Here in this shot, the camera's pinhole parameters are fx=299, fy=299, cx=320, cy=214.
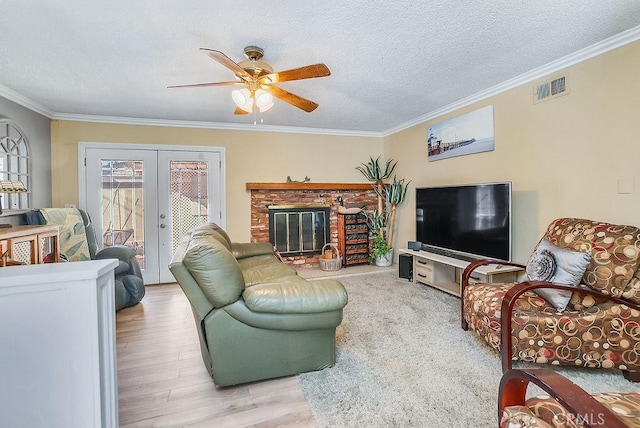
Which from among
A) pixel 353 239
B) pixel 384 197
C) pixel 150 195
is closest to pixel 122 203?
pixel 150 195

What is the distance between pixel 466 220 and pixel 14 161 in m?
5.13

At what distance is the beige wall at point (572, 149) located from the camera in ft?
7.77

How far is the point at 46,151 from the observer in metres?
3.90

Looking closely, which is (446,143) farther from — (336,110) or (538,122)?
(336,110)

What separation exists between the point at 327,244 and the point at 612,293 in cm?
362

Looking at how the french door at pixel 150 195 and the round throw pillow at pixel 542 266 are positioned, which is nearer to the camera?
the round throw pillow at pixel 542 266

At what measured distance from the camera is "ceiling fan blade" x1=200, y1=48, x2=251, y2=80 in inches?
74.3

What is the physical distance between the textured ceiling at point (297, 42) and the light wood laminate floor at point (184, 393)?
244cm

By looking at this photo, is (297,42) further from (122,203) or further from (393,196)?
(122,203)

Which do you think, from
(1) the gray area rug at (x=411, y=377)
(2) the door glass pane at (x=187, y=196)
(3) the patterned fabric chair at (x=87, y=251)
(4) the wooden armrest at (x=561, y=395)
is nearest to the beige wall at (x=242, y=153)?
(2) the door glass pane at (x=187, y=196)

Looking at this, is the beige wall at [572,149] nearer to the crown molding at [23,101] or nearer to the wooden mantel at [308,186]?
the wooden mantel at [308,186]

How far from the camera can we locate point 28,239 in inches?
91.1

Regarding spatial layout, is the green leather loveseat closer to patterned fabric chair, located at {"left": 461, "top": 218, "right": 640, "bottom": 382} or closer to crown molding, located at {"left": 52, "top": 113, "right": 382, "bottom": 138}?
patterned fabric chair, located at {"left": 461, "top": 218, "right": 640, "bottom": 382}

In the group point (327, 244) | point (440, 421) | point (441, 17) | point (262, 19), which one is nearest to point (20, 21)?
point (262, 19)
